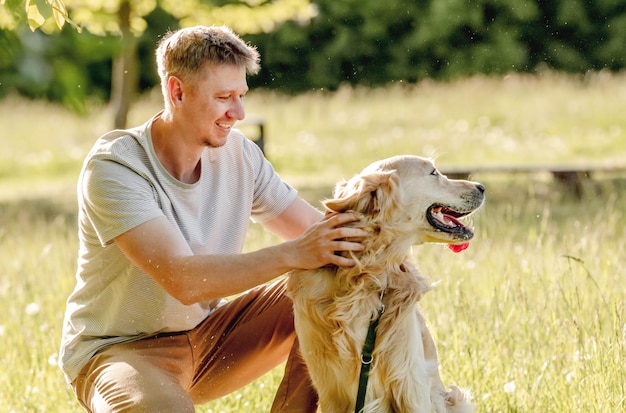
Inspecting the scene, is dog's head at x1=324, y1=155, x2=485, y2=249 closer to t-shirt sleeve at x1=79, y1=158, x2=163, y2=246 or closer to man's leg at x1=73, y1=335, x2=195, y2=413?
t-shirt sleeve at x1=79, y1=158, x2=163, y2=246

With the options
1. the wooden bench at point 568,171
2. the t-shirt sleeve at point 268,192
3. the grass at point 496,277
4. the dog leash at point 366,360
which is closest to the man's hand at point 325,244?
the dog leash at point 366,360

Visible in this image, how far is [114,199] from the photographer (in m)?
3.04

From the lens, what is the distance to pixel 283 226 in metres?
3.65

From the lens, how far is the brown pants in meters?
3.04

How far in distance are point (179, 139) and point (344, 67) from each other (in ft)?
84.7

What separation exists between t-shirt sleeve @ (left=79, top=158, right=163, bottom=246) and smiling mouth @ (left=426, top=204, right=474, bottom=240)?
0.91 meters

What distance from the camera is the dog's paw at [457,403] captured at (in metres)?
3.21

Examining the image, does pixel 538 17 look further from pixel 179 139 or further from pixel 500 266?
pixel 179 139

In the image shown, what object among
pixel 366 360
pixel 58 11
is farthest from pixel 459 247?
pixel 58 11

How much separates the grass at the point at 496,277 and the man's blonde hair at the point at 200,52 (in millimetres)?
325

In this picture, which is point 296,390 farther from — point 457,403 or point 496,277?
point 496,277

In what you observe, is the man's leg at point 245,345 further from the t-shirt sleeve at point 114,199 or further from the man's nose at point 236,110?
the man's nose at point 236,110

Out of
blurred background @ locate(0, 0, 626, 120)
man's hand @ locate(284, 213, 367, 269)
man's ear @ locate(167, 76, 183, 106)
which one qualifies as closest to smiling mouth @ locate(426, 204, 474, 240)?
man's hand @ locate(284, 213, 367, 269)

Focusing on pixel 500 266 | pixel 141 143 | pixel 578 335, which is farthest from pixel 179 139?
pixel 500 266
